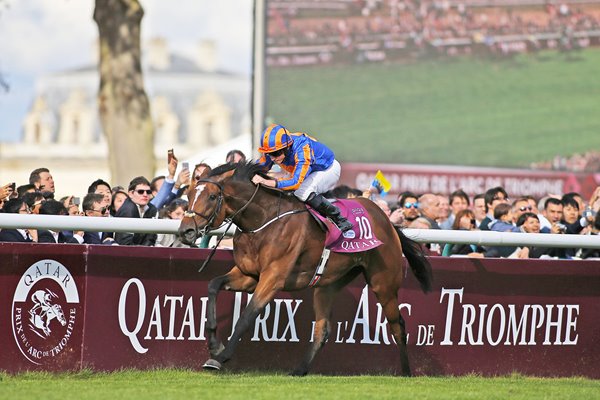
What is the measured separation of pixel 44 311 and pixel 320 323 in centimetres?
213

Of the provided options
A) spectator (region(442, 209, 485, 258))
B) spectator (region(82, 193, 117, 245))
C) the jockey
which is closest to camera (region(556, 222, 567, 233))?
spectator (region(442, 209, 485, 258))

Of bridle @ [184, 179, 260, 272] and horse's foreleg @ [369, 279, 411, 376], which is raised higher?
bridle @ [184, 179, 260, 272]

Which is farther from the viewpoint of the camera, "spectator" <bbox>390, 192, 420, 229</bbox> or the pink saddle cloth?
"spectator" <bbox>390, 192, 420, 229</bbox>

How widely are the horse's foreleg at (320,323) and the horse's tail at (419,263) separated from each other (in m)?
0.66

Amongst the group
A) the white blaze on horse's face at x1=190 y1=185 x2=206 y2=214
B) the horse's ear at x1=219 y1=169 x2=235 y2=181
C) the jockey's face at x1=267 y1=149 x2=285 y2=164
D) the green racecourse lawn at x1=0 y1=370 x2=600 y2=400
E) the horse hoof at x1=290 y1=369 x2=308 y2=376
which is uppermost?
the jockey's face at x1=267 y1=149 x2=285 y2=164

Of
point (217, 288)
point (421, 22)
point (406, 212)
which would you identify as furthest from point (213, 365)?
point (421, 22)

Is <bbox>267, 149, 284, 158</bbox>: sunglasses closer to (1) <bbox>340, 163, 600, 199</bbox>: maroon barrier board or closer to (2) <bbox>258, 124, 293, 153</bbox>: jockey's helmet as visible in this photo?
(2) <bbox>258, 124, 293, 153</bbox>: jockey's helmet

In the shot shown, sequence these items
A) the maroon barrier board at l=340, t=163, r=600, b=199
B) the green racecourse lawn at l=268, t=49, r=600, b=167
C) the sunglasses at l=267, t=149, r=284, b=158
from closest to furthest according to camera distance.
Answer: the sunglasses at l=267, t=149, r=284, b=158 < the maroon barrier board at l=340, t=163, r=600, b=199 < the green racecourse lawn at l=268, t=49, r=600, b=167

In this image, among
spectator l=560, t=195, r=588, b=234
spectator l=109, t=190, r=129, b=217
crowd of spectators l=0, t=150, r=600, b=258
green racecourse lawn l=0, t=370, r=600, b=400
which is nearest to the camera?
green racecourse lawn l=0, t=370, r=600, b=400

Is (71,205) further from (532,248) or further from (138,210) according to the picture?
(532,248)

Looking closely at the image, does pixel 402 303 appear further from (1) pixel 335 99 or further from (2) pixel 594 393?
(1) pixel 335 99

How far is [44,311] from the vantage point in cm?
943

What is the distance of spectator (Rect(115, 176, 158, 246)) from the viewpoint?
411 inches

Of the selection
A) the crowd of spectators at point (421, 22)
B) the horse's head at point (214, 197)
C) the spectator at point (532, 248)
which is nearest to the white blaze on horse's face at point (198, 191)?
the horse's head at point (214, 197)
